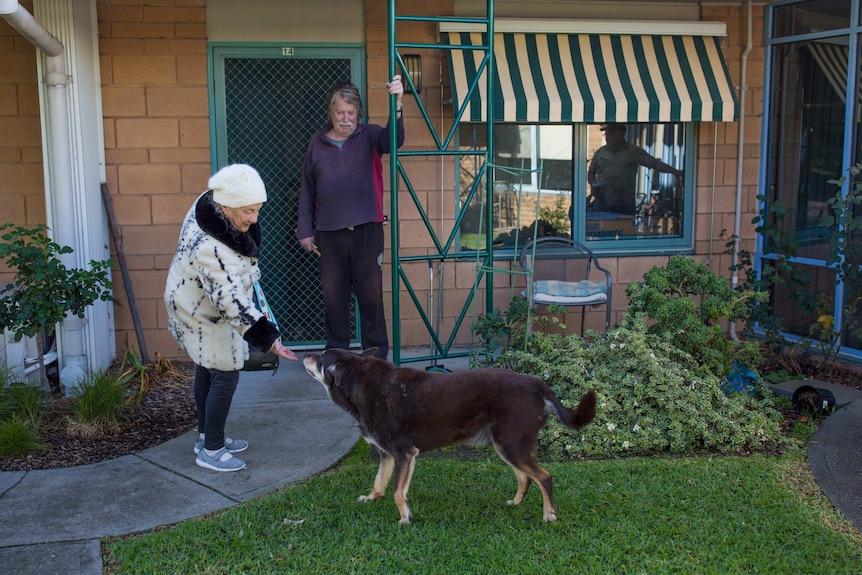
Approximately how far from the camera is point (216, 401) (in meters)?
4.66

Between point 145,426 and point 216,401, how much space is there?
1123mm

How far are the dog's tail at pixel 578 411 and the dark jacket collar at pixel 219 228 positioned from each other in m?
1.70

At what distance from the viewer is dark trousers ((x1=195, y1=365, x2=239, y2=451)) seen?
4664 mm

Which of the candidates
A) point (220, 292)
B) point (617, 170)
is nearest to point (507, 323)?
point (220, 292)

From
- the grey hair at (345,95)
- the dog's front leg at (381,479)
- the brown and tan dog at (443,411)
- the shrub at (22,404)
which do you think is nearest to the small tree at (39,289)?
the shrub at (22,404)

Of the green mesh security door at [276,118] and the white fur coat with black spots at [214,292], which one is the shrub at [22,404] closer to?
the white fur coat with black spots at [214,292]

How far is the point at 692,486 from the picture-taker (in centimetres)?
457

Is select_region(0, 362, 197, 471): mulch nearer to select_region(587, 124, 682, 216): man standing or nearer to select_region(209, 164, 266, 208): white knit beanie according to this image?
select_region(209, 164, 266, 208): white knit beanie

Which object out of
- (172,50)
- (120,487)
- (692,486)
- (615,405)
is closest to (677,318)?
(615,405)

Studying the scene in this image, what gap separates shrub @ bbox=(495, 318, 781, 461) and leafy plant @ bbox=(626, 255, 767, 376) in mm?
127

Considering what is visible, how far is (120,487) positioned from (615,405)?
9.38 ft

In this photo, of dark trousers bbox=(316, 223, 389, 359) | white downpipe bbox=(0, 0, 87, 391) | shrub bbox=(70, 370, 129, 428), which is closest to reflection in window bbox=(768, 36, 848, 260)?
dark trousers bbox=(316, 223, 389, 359)

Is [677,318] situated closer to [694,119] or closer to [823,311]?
[823,311]

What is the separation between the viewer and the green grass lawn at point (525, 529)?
3.77m
